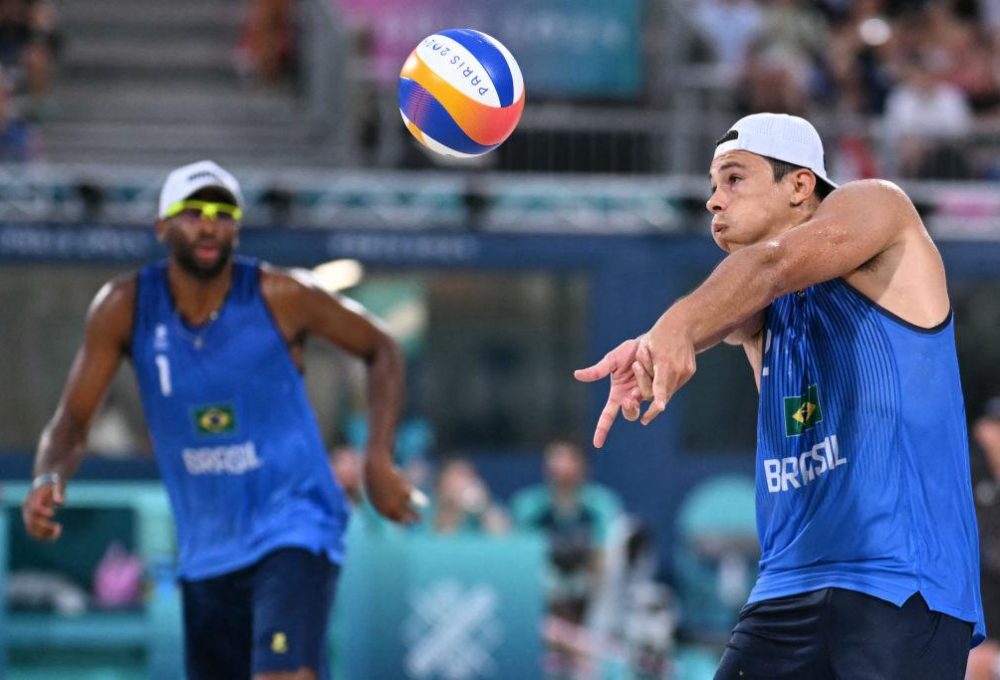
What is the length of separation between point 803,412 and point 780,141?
2.36 feet

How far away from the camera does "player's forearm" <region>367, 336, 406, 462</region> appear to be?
662cm

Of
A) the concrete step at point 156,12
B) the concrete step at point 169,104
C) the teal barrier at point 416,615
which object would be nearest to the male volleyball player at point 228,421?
the teal barrier at point 416,615

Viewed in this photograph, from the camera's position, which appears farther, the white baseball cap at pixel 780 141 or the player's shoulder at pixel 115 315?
the player's shoulder at pixel 115 315

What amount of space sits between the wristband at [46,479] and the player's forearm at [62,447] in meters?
0.02

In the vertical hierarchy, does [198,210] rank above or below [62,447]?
above

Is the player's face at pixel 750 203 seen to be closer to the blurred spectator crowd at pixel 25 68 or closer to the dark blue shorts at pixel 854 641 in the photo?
the dark blue shorts at pixel 854 641

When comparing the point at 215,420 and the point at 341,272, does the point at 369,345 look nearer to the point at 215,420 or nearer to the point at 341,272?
the point at 215,420

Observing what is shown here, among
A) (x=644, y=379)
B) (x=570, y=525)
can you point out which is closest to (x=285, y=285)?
(x=644, y=379)

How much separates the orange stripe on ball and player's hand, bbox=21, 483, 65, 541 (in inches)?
79.8

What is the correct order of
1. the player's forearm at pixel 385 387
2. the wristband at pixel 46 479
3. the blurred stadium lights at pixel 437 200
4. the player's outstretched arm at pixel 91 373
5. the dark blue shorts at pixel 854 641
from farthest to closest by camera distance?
1. the blurred stadium lights at pixel 437 200
2. the player's forearm at pixel 385 387
3. the player's outstretched arm at pixel 91 373
4. the wristband at pixel 46 479
5. the dark blue shorts at pixel 854 641

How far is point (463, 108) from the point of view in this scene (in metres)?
5.89

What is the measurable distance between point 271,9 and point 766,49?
4.46 m

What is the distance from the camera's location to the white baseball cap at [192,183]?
646cm

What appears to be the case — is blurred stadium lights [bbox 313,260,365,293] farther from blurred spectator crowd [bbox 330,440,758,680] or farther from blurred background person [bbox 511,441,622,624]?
blurred background person [bbox 511,441,622,624]
